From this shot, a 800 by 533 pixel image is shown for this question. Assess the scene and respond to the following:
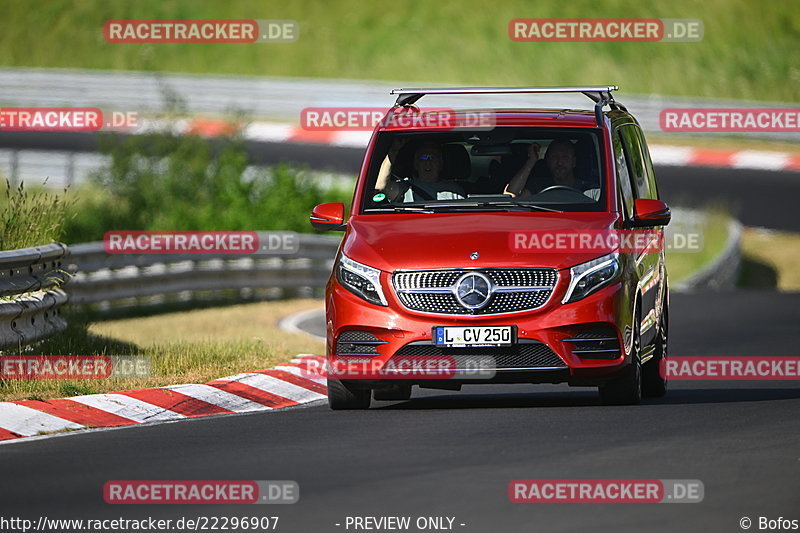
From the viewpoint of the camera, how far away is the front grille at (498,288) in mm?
11398

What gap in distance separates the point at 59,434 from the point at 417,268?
8.11 ft

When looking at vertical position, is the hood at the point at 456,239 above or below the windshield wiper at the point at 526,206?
below

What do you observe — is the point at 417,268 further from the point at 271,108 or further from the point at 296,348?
the point at 271,108

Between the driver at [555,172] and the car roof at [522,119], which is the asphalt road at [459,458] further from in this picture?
the car roof at [522,119]

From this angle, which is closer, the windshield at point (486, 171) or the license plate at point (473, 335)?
the license plate at point (473, 335)

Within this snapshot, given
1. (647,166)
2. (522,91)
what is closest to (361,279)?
(522,91)

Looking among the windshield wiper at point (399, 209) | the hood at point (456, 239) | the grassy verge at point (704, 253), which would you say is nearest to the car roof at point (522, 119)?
the windshield wiper at point (399, 209)

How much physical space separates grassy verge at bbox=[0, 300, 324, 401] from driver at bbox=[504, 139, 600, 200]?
274 cm

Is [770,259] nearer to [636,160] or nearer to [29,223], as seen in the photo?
[636,160]

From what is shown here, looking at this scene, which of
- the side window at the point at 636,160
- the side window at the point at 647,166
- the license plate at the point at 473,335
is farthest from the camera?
the side window at the point at 647,166

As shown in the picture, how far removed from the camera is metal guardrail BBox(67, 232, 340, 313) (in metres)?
21.5

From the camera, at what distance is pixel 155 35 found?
50969mm

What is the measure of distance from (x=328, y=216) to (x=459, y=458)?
10.6 feet

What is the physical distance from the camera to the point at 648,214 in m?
12.1
